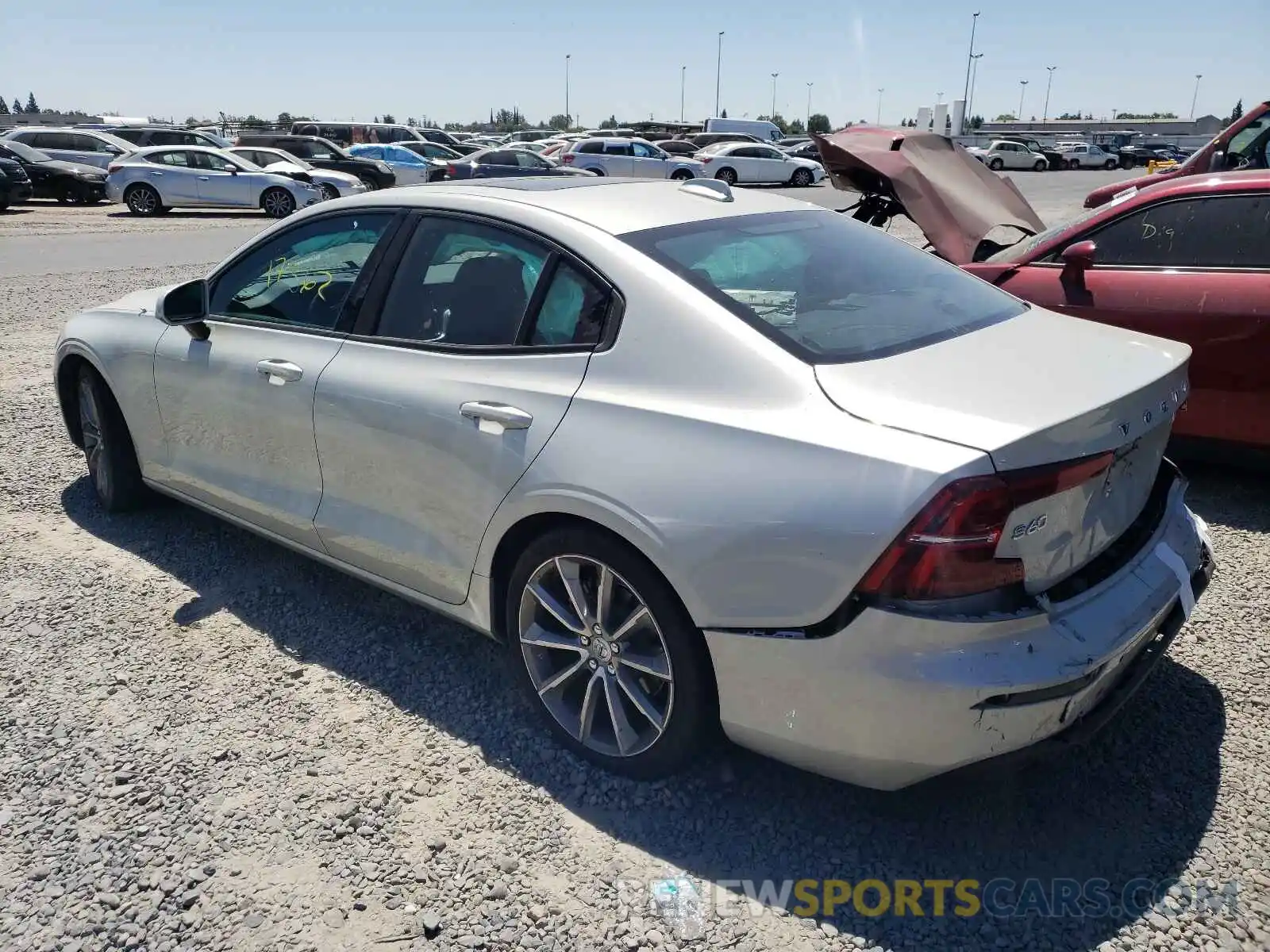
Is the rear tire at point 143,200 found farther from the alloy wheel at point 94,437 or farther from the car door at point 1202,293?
the car door at point 1202,293

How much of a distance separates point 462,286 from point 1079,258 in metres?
3.34

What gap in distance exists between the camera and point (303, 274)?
3.71 meters

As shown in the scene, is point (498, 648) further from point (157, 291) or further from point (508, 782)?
point (157, 291)

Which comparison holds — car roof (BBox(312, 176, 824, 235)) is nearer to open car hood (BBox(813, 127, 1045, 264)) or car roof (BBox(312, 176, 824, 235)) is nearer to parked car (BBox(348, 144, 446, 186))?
open car hood (BBox(813, 127, 1045, 264))

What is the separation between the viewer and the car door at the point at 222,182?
2019cm

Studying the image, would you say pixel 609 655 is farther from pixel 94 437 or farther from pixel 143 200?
pixel 143 200

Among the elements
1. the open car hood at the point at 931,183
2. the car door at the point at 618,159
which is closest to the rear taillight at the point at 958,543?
the open car hood at the point at 931,183

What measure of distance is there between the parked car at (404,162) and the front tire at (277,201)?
4.62 metres

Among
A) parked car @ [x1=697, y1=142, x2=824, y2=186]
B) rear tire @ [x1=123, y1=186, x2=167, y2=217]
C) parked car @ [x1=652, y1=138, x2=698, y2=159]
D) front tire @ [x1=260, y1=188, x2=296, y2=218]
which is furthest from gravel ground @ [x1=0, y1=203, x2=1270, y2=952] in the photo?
parked car @ [x1=652, y1=138, x2=698, y2=159]

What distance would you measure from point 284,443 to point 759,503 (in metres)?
2.00

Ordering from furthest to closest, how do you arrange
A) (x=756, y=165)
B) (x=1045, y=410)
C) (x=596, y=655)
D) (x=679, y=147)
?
(x=679, y=147)
(x=756, y=165)
(x=596, y=655)
(x=1045, y=410)

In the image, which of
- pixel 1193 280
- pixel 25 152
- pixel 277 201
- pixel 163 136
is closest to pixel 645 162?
pixel 277 201

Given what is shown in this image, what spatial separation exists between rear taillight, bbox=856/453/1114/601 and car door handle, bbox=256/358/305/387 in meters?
2.20

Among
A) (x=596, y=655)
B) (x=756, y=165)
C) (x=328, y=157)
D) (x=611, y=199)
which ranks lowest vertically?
(x=756, y=165)
